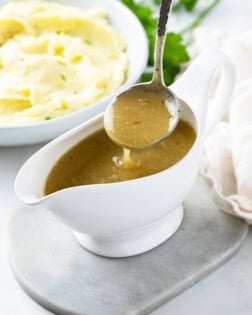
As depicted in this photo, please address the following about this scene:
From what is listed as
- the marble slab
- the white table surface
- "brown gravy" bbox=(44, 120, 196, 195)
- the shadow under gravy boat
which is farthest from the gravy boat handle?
the white table surface

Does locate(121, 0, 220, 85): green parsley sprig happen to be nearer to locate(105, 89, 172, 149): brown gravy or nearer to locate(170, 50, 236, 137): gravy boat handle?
locate(170, 50, 236, 137): gravy boat handle

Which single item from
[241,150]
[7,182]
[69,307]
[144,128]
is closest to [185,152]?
[144,128]

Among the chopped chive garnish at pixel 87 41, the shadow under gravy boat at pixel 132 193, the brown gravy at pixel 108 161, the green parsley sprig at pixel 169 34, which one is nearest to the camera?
the shadow under gravy boat at pixel 132 193

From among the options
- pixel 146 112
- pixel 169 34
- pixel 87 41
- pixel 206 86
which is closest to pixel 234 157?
pixel 206 86

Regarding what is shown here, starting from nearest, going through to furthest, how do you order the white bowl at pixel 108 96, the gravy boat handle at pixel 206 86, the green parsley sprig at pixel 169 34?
the gravy boat handle at pixel 206 86 < the white bowl at pixel 108 96 < the green parsley sprig at pixel 169 34

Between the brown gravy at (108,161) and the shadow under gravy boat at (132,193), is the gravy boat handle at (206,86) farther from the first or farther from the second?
the brown gravy at (108,161)

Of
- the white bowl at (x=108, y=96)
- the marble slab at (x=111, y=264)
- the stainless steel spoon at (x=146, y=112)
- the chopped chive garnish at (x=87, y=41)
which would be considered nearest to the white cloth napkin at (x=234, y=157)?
the marble slab at (x=111, y=264)

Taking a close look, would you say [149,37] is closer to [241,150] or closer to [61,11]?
[61,11]
